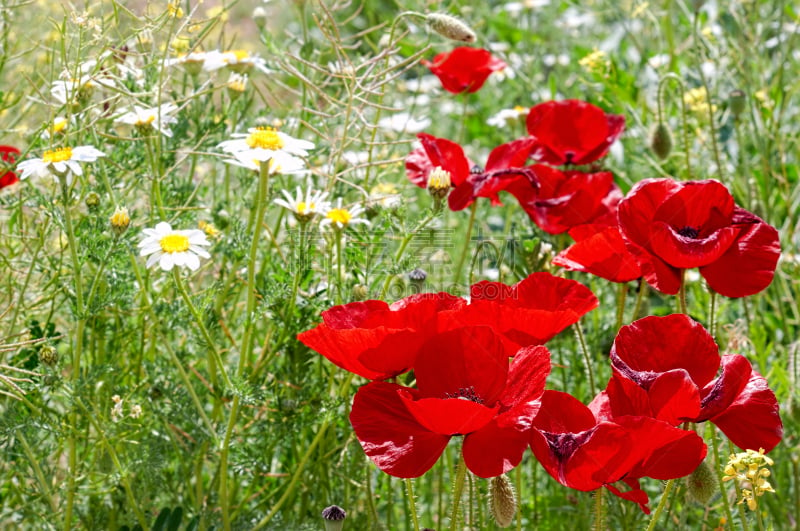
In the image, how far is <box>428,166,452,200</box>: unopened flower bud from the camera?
118 centimetres

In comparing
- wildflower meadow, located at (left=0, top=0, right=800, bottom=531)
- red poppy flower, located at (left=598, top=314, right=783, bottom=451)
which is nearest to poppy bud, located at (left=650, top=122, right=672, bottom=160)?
wildflower meadow, located at (left=0, top=0, right=800, bottom=531)

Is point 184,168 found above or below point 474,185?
above

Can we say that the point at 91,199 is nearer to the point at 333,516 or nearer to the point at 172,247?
the point at 172,247

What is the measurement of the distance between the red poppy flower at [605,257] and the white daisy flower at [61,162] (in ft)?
1.81

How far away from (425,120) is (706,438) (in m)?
0.95

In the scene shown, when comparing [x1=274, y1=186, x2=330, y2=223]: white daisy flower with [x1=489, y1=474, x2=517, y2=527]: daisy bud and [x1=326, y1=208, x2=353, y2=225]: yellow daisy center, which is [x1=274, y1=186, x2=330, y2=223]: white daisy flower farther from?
[x1=489, y1=474, x2=517, y2=527]: daisy bud

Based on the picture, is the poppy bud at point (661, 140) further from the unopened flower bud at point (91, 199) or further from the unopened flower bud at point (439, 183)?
the unopened flower bud at point (91, 199)

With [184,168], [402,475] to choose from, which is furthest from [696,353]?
[184,168]

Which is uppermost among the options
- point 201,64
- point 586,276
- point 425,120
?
point 425,120

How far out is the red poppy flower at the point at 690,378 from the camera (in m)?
0.83

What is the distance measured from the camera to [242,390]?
1.10 metres

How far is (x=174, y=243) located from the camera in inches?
42.8

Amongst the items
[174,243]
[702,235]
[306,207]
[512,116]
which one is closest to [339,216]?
[306,207]

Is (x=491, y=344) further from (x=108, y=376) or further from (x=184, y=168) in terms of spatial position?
(x=184, y=168)
